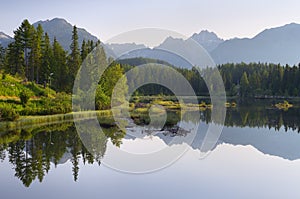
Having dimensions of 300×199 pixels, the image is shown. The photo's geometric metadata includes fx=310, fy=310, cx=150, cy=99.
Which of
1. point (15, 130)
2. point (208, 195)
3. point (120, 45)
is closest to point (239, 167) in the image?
point (208, 195)

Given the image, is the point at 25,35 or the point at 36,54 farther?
the point at 36,54

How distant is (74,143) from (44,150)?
2.99m

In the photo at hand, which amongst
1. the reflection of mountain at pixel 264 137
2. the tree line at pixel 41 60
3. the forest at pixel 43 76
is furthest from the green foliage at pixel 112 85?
the reflection of mountain at pixel 264 137

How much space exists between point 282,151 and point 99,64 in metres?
35.6

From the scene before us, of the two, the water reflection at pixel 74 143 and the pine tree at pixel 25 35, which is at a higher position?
the pine tree at pixel 25 35

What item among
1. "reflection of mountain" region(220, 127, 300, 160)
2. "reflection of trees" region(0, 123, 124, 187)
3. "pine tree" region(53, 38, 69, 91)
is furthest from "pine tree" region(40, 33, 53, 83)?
"reflection of mountain" region(220, 127, 300, 160)

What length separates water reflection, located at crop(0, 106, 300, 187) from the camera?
56.4ft

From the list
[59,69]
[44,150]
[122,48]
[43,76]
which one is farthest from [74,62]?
[44,150]

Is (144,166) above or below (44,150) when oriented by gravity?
below

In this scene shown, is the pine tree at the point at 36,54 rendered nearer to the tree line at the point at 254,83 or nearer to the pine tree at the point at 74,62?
the pine tree at the point at 74,62

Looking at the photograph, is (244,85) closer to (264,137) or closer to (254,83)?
(254,83)

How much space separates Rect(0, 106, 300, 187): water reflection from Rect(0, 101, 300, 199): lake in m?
0.05

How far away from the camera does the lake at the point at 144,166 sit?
13406mm

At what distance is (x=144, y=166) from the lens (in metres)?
17.6
